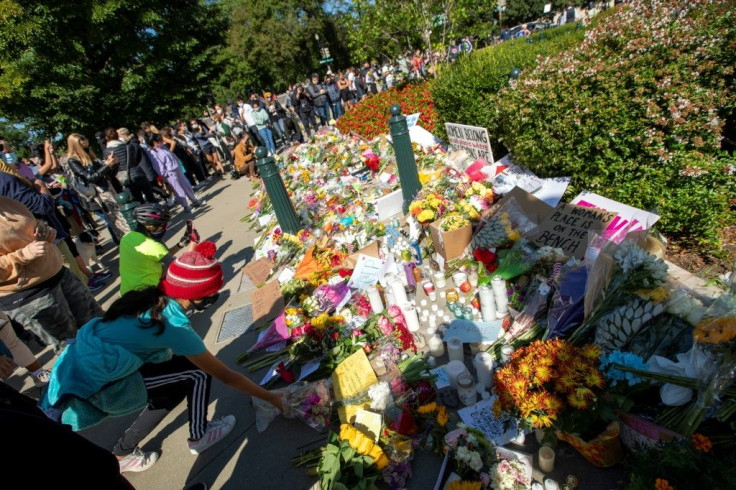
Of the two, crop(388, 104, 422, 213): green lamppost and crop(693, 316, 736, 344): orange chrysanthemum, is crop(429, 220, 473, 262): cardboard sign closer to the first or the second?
crop(388, 104, 422, 213): green lamppost

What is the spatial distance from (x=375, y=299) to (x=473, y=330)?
997 mm

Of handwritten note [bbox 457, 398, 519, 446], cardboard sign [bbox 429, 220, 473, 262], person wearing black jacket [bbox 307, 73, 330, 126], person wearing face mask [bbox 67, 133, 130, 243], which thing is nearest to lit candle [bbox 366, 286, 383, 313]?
cardboard sign [bbox 429, 220, 473, 262]

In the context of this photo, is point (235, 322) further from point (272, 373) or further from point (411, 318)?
point (411, 318)

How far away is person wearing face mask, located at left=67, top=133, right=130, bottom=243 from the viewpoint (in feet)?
23.3

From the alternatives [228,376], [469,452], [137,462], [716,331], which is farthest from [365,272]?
[716,331]

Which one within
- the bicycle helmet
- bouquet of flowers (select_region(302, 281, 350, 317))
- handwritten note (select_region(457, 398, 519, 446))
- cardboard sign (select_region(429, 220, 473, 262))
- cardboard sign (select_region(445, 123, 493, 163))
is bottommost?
handwritten note (select_region(457, 398, 519, 446))

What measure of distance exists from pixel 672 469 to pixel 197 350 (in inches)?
96.7

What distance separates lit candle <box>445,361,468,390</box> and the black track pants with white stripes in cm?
177

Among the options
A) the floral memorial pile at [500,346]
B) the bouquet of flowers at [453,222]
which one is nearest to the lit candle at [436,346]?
the floral memorial pile at [500,346]

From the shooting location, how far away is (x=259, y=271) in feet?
17.6

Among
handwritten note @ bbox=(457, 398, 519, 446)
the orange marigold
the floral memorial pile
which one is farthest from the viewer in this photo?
handwritten note @ bbox=(457, 398, 519, 446)

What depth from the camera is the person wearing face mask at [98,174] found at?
709 cm

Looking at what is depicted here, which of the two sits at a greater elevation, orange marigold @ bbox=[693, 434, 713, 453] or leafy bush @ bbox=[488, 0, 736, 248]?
→ leafy bush @ bbox=[488, 0, 736, 248]

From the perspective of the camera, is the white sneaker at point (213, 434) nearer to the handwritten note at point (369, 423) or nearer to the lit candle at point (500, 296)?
the handwritten note at point (369, 423)
